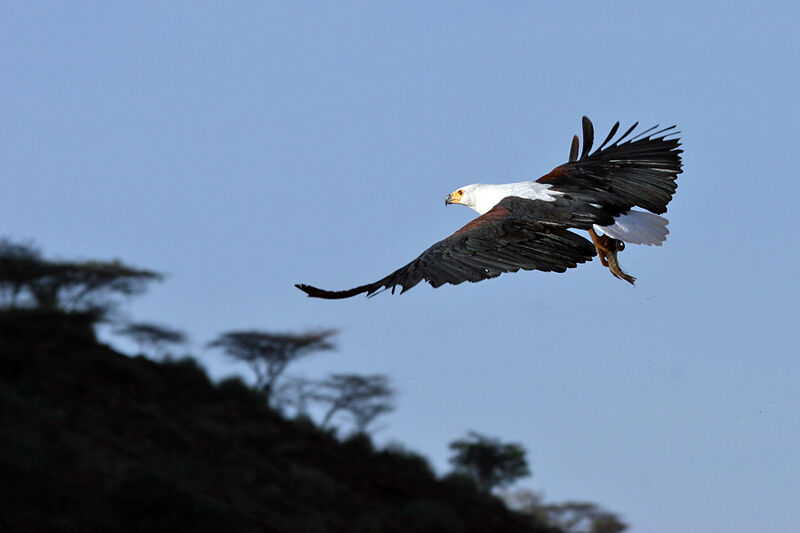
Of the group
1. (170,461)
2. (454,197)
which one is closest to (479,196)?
(454,197)

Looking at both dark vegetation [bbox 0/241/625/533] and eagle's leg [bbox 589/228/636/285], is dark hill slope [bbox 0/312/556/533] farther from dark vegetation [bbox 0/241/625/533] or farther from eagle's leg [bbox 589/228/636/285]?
eagle's leg [bbox 589/228/636/285]

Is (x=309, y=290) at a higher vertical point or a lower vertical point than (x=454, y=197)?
lower

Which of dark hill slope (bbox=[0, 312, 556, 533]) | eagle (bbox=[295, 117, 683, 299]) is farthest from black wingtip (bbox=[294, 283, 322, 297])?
dark hill slope (bbox=[0, 312, 556, 533])

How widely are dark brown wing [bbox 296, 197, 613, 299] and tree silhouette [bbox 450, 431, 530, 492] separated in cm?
2547

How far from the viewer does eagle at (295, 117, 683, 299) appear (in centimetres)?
1079

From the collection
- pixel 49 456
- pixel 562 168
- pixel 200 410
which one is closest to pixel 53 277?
pixel 200 410

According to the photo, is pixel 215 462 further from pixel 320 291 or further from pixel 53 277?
pixel 320 291

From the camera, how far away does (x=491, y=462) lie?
1448 inches

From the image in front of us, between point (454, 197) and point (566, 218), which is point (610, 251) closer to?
point (566, 218)

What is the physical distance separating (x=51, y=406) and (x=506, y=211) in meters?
19.6

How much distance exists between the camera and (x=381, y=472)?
33.8 metres

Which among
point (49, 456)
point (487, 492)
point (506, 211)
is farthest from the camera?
point (487, 492)

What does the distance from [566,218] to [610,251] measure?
1.01 m

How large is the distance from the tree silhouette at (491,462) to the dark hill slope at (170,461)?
1.30 metres
